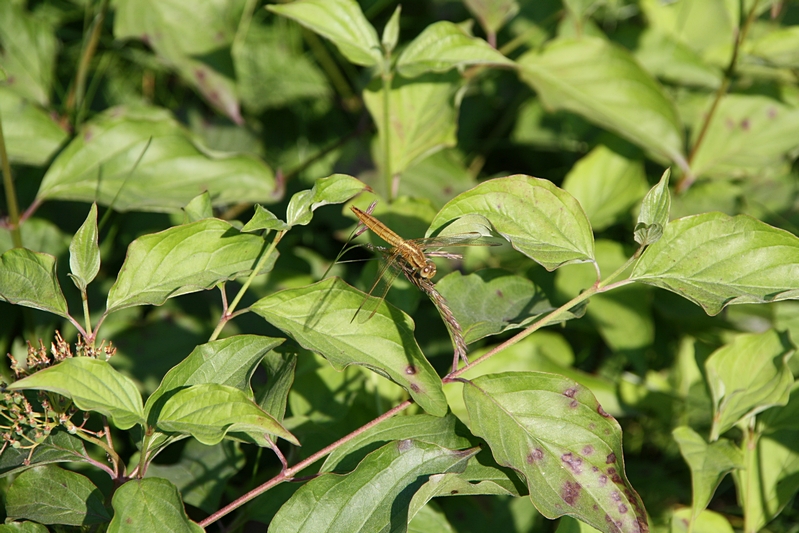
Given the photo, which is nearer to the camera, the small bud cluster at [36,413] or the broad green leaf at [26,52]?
the small bud cluster at [36,413]

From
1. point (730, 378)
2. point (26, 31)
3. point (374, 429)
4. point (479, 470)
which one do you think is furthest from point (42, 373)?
point (26, 31)

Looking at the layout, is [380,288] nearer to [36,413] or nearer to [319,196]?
[319,196]

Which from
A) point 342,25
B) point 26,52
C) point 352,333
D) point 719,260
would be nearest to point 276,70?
point 26,52

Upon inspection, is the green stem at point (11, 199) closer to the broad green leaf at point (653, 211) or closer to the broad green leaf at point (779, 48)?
the broad green leaf at point (653, 211)

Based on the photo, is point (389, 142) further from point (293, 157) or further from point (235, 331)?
point (293, 157)

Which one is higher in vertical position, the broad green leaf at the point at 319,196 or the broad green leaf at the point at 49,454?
the broad green leaf at the point at 319,196

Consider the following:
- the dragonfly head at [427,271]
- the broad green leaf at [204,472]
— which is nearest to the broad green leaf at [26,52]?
the broad green leaf at [204,472]
